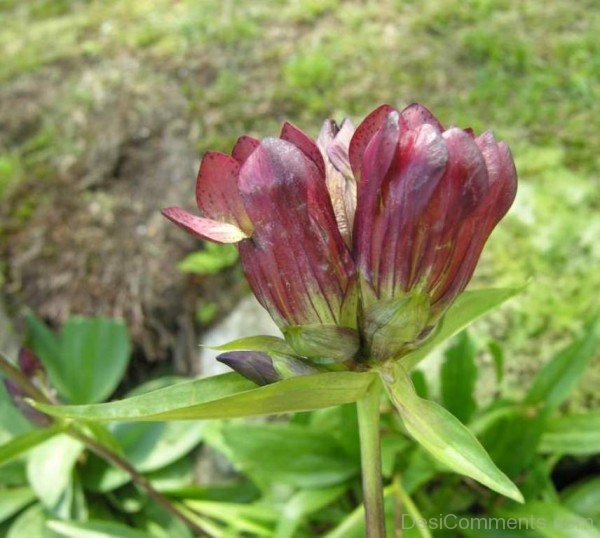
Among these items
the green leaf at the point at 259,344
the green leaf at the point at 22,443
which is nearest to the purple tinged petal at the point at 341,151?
the green leaf at the point at 259,344

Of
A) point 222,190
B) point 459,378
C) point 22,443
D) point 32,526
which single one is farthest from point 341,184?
point 32,526

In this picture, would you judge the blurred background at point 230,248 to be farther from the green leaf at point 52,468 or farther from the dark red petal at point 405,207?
the dark red petal at point 405,207

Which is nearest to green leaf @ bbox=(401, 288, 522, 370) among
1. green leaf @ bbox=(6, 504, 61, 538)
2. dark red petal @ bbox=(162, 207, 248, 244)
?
dark red petal @ bbox=(162, 207, 248, 244)

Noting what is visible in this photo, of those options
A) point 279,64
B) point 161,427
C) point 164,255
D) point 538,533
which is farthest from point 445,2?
point 538,533

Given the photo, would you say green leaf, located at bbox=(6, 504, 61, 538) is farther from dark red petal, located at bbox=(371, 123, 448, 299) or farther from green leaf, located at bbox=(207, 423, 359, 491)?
dark red petal, located at bbox=(371, 123, 448, 299)

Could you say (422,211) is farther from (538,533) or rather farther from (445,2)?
(445,2)
